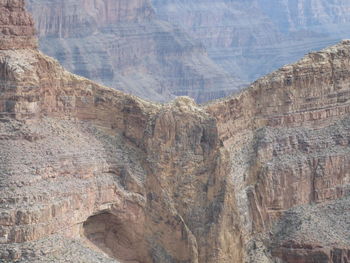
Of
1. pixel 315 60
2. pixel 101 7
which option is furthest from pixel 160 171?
pixel 101 7

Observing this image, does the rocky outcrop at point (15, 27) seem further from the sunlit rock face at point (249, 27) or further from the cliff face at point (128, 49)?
the sunlit rock face at point (249, 27)

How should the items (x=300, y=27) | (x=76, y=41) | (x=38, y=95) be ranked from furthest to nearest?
(x=300, y=27) → (x=76, y=41) → (x=38, y=95)

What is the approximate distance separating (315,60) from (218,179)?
29.0ft

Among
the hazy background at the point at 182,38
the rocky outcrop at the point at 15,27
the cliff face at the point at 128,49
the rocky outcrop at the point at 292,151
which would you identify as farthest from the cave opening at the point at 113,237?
the hazy background at the point at 182,38

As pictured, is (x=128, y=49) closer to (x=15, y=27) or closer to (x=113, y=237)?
(x=113, y=237)

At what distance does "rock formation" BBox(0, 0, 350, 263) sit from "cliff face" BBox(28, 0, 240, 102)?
189 feet

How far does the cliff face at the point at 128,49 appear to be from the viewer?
357 feet

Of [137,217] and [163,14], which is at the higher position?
[163,14]

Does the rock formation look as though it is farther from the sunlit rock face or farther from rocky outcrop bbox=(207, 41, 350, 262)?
the sunlit rock face

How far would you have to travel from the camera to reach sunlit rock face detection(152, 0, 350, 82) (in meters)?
148

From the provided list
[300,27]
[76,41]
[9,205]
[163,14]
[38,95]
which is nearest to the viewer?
[9,205]

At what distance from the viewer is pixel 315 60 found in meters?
50.6

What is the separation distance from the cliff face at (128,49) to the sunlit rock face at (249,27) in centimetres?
1620

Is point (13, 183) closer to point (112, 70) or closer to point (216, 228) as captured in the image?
point (216, 228)
